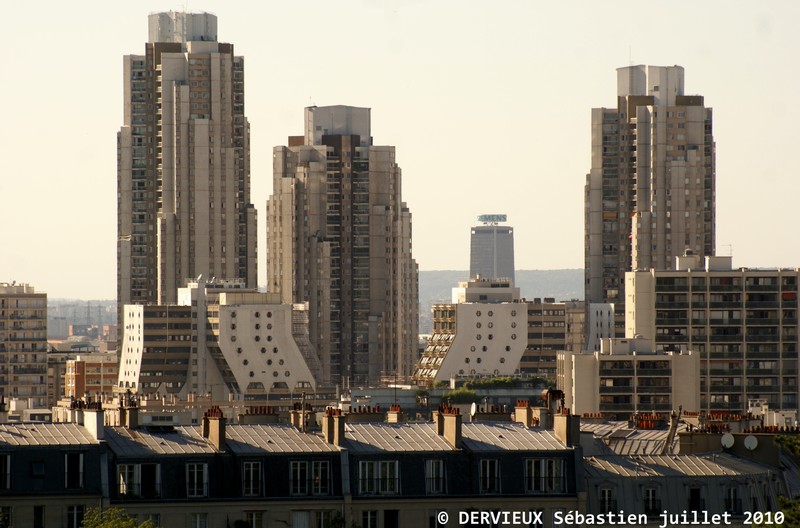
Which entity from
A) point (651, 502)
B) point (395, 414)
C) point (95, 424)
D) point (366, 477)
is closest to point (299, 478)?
point (366, 477)

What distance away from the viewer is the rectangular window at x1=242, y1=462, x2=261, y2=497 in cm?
8331

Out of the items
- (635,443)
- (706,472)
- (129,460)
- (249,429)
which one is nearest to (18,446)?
(129,460)

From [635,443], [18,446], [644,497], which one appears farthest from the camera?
[635,443]

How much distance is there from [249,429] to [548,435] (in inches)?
392

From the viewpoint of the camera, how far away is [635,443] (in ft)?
353

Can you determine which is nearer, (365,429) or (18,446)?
(18,446)

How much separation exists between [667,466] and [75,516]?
20.6m

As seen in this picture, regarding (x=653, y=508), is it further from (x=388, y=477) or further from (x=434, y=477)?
(x=388, y=477)

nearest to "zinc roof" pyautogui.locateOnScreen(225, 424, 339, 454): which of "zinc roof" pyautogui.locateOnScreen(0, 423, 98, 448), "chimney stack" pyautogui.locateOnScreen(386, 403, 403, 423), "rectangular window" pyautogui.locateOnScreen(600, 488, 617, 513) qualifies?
"zinc roof" pyautogui.locateOnScreen(0, 423, 98, 448)

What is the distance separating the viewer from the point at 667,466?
89.6 m

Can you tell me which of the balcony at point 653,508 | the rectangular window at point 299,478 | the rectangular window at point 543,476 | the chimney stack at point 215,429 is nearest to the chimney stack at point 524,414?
the rectangular window at point 543,476

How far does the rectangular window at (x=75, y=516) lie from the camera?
81.4m

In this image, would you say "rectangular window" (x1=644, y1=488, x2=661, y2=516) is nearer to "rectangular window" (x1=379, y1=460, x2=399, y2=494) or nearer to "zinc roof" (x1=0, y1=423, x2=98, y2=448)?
"rectangular window" (x1=379, y1=460, x2=399, y2=494)

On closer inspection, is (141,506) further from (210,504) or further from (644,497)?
(644,497)
